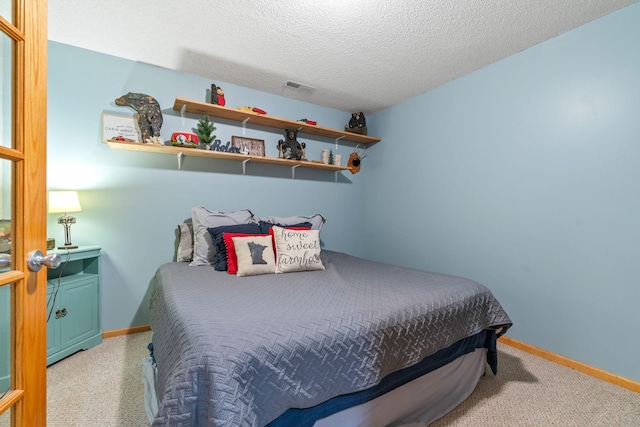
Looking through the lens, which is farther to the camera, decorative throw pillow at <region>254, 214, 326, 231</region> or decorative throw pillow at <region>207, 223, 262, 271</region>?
decorative throw pillow at <region>254, 214, 326, 231</region>

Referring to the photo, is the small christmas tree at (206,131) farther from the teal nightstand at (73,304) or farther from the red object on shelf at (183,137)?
the teal nightstand at (73,304)

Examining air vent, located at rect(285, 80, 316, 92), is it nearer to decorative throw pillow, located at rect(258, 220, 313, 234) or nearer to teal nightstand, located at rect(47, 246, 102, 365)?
decorative throw pillow, located at rect(258, 220, 313, 234)

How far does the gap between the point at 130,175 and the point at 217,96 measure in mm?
1046

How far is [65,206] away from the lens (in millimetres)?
1988

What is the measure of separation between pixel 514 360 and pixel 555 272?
730 mm

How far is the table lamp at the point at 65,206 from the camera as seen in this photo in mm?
1956

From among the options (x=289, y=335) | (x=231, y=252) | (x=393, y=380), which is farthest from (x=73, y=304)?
(x=393, y=380)

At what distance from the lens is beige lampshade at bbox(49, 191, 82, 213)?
1.95 m

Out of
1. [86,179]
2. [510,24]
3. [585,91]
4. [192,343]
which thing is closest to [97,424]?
[192,343]

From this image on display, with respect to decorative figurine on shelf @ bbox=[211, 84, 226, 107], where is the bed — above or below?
below

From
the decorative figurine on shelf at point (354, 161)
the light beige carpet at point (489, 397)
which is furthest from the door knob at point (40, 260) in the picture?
the decorative figurine on shelf at point (354, 161)

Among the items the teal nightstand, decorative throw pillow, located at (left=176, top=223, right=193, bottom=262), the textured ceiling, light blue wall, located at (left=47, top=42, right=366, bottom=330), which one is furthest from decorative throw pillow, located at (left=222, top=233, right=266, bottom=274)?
the textured ceiling

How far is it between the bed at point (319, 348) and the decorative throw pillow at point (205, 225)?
13.7 inches

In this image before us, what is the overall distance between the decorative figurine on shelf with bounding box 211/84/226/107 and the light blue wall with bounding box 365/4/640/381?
6.84 feet
